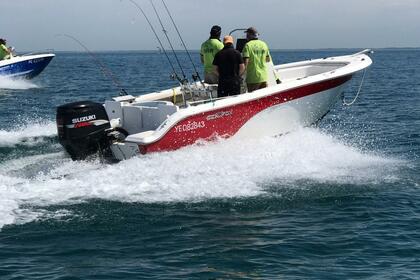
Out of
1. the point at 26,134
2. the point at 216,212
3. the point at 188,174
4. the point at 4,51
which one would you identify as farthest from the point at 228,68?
the point at 4,51

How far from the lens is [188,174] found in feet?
24.5

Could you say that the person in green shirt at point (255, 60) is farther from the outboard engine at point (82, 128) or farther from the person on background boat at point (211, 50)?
the outboard engine at point (82, 128)

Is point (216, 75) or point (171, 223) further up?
point (216, 75)

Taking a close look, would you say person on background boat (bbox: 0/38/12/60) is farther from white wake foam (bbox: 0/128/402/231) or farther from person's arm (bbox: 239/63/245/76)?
person's arm (bbox: 239/63/245/76)

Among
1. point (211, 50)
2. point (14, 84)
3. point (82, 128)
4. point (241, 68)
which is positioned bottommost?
point (14, 84)

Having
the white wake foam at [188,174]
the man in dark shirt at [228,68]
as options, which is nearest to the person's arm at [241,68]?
the man in dark shirt at [228,68]

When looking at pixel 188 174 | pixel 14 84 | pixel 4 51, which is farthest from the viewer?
pixel 14 84

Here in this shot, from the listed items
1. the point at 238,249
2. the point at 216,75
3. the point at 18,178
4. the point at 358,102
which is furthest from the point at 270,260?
the point at 358,102

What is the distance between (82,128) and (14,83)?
53.2ft

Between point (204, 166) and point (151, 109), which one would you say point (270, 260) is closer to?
point (204, 166)

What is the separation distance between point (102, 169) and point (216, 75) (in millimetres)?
2750

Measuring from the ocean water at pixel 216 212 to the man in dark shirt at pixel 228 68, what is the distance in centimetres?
80

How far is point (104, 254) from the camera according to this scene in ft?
17.8

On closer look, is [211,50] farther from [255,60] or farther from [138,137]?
[138,137]
